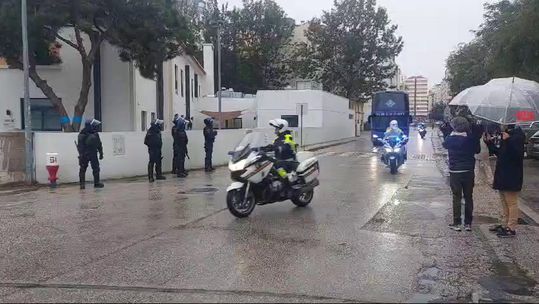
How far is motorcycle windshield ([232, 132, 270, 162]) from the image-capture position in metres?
9.71

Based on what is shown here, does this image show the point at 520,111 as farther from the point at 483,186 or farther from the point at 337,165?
the point at 337,165

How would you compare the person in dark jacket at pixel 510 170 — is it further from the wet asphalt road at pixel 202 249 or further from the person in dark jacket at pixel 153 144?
the person in dark jacket at pixel 153 144

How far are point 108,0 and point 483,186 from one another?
44.4 ft

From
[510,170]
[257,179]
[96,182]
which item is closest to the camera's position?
[510,170]

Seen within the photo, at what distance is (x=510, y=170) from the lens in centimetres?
833

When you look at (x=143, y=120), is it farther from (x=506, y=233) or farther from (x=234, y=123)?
(x=506, y=233)

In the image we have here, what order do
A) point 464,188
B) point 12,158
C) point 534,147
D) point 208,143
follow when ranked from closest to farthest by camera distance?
point 464,188 → point 12,158 → point 208,143 → point 534,147

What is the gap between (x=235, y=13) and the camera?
213 feet

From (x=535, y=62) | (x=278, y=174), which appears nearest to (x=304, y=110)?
(x=535, y=62)

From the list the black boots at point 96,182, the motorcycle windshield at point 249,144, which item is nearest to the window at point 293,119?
the black boots at point 96,182

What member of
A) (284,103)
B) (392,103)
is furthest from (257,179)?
(284,103)

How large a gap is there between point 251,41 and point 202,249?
58.8 meters

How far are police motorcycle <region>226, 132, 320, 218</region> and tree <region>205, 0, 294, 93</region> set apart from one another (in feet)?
176

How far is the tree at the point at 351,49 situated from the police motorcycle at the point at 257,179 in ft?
182
